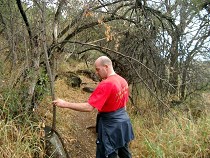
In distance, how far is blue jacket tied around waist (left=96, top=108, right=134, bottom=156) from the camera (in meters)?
4.39

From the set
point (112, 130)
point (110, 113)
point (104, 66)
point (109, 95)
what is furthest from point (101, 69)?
point (112, 130)

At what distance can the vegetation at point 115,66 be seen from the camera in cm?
526

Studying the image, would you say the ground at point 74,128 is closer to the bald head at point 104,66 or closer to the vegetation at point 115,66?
the vegetation at point 115,66

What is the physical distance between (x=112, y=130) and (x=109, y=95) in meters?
0.57

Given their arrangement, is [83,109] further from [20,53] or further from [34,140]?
[20,53]

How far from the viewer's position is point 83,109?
4.04m

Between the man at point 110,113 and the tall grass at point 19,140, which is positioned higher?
the man at point 110,113

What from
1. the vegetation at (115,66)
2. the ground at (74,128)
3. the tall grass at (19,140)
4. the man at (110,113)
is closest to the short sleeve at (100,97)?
the man at (110,113)

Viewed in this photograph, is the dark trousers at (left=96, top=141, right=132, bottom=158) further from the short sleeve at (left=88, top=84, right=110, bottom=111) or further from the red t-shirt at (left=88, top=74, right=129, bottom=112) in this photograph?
the short sleeve at (left=88, top=84, right=110, bottom=111)

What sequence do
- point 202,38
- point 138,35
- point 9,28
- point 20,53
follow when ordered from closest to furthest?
point 20,53, point 9,28, point 138,35, point 202,38

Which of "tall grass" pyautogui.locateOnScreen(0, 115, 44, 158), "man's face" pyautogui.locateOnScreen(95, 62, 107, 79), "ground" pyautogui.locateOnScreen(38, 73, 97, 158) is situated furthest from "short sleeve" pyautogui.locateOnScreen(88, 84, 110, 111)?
"ground" pyautogui.locateOnScreen(38, 73, 97, 158)

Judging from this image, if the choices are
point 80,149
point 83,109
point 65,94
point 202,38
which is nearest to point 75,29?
point 80,149

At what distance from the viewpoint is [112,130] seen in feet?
14.4

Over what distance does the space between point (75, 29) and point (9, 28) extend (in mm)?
1335
